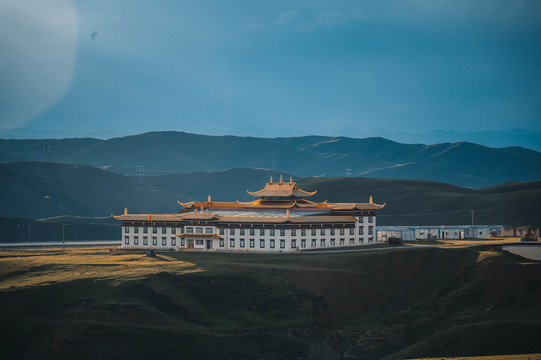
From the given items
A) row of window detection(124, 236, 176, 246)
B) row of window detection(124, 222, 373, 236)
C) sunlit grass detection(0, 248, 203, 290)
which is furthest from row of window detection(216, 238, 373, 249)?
sunlit grass detection(0, 248, 203, 290)

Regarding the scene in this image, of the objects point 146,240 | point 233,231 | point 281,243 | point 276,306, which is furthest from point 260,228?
point 276,306

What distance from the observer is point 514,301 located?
93812 mm

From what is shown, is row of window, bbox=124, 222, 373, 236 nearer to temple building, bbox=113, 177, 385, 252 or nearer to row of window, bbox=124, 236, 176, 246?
temple building, bbox=113, 177, 385, 252

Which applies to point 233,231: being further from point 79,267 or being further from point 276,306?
point 276,306

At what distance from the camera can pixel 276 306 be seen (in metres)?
101

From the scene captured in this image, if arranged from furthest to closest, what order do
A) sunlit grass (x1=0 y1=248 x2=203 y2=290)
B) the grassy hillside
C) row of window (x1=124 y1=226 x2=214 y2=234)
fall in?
1. row of window (x1=124 y1=226 x2=214 y2=234)
2. sunlit grass (x1=0 y1=248 x2=203 y2=290)
3. the grassy hillside

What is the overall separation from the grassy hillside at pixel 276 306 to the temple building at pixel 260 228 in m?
10.0

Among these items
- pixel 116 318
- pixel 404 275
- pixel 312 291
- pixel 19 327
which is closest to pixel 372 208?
pixel 404 275

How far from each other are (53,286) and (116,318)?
15.2 m

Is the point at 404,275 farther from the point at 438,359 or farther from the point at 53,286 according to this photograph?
the point at 53,286

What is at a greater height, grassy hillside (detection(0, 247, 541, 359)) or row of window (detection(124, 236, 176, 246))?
row of window (detection(124, 236, 176, 246))

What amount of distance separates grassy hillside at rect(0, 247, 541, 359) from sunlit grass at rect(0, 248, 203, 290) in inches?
12.7

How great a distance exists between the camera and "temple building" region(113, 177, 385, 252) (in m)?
132

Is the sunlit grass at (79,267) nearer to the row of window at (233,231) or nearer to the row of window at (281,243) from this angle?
the row of window at (233,231)
